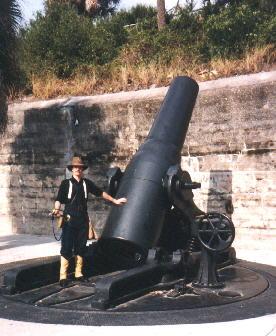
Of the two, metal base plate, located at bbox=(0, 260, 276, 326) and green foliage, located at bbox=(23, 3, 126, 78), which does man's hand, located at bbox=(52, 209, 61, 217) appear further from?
green foliage, located at bbox=(23, 3, 126, 78)

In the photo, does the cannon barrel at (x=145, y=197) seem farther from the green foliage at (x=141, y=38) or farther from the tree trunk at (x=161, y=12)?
the tree trunk at (x=161, y=12)

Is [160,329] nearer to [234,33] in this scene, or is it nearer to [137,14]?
[234,33]

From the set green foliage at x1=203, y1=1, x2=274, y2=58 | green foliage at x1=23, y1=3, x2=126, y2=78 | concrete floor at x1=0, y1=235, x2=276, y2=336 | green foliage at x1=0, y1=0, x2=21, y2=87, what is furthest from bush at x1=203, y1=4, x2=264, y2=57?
concrete floor at x1=0, y1=235, x2=276, y2=336

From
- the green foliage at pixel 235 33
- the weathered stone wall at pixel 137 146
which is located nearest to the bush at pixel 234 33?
the green foliage at pixel 235 33

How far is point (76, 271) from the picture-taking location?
5.99 m

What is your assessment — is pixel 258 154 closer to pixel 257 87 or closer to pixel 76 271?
pixel 257 87

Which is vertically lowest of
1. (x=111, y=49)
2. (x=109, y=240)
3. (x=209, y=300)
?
(x=209, y=300)

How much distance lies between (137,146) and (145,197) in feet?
15.7

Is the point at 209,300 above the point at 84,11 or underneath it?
underneath

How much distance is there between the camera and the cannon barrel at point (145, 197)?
5543 mm

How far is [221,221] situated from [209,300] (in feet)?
3.06

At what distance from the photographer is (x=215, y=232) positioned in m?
5.75

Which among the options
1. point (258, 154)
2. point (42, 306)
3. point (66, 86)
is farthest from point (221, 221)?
point (66, 86)

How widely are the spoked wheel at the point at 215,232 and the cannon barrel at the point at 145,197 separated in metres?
0.45
